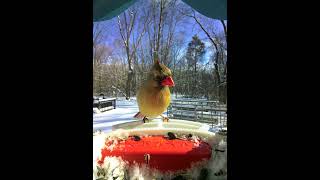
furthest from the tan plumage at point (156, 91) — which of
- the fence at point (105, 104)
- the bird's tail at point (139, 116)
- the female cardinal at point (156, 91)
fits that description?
the fence at point (105, 104)

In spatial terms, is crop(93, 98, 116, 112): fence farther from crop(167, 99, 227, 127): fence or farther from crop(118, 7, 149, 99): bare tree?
crop(167, 99, 227, 127): fence

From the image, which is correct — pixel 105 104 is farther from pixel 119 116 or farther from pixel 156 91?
pixel 156 91

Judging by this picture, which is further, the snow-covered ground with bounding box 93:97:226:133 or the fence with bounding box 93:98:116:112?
the fence with bounding box 93:98:116:112

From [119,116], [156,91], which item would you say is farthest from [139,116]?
[119,116]

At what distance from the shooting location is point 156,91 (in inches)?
52.4

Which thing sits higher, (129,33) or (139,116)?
(129,33)

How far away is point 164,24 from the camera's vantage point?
2.06 meters

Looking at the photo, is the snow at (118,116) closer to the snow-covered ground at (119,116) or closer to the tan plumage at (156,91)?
the snow-covered ground at (119,116)

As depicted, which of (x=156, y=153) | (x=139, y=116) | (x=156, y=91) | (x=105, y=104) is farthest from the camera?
(x=105, y=104)

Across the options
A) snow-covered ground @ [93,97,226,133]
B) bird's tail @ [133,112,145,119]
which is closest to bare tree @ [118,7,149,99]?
snow-covered ground @ [93,97,226,133]

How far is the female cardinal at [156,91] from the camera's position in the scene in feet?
4.35

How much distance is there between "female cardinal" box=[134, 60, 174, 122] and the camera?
133 cm

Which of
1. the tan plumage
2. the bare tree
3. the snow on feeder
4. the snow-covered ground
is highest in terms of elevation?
the bare tree
